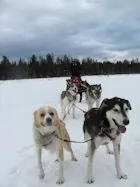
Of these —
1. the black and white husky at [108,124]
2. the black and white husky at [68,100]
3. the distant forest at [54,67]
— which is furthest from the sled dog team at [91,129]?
the distant forest at [54,67]

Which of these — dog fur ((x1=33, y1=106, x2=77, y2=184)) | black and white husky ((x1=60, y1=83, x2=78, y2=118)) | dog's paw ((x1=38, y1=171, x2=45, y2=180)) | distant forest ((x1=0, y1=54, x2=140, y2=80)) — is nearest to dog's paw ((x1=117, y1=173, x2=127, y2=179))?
dog fur ((x1=33, y1=106, x2=77, y2=184))

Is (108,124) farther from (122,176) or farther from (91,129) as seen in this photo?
(122,176)

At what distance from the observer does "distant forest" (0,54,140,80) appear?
72750mm

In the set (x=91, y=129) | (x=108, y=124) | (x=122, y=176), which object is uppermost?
(x=108, y=124)

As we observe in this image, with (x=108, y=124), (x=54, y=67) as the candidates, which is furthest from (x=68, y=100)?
(x=54, y=67)

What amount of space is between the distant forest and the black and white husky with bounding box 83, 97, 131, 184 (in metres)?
64.3

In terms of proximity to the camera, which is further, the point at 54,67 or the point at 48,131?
the point at 54,67

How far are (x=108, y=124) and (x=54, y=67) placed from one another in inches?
2810

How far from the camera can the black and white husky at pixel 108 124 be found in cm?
519

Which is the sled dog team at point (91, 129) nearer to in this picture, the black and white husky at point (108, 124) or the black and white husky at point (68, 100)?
the black and white husky at point (108, 124)

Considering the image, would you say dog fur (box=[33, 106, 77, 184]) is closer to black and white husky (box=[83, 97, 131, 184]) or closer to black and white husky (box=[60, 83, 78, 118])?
black and white husky (box=[83, 97, 131, 184])

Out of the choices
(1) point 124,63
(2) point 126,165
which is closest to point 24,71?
(1) point 124,63

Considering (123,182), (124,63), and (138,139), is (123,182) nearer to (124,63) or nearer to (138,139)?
(138,139)

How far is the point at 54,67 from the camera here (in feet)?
251
